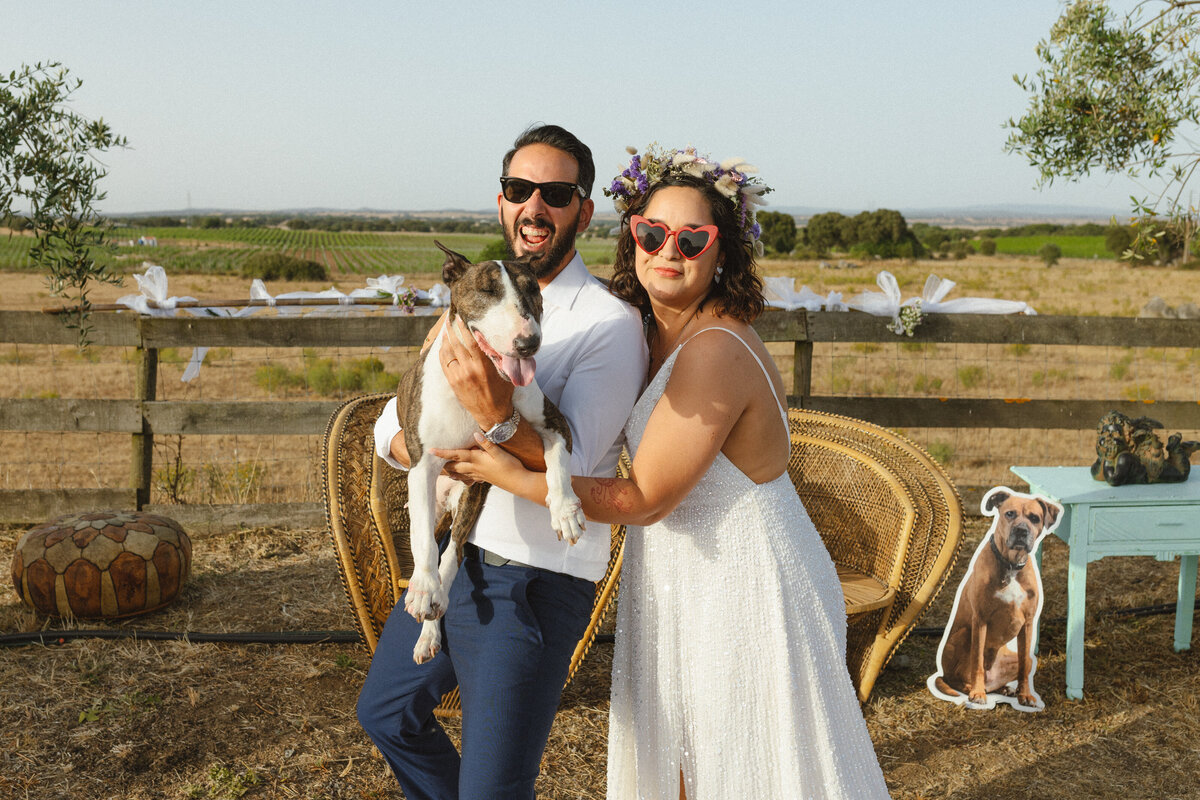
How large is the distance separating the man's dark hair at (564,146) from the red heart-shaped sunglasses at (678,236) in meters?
0.36

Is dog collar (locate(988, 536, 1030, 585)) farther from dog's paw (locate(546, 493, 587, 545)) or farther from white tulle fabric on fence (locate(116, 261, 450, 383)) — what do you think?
white tulle fabric on fence (locate(116, 261, 450, 383))

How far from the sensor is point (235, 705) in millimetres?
4039

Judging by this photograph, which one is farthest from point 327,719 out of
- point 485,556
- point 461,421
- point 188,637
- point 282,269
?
point 282,269

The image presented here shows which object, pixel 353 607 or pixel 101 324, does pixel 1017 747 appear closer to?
pixel 353 607

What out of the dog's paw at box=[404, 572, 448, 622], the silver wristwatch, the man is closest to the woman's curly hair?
the man

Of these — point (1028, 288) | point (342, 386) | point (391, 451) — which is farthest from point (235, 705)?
point (1028, 288)

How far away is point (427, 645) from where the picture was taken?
2.28 metres

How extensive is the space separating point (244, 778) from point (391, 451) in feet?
5.74

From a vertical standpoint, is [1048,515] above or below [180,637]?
above

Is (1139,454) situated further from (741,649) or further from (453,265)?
(453,265)

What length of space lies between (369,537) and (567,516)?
1950 mm

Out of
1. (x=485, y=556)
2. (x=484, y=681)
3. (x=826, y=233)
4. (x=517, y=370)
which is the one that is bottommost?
(x=484, y=681)

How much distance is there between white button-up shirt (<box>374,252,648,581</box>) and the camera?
7.16ft

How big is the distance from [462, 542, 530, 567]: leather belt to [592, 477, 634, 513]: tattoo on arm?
0.89ft
